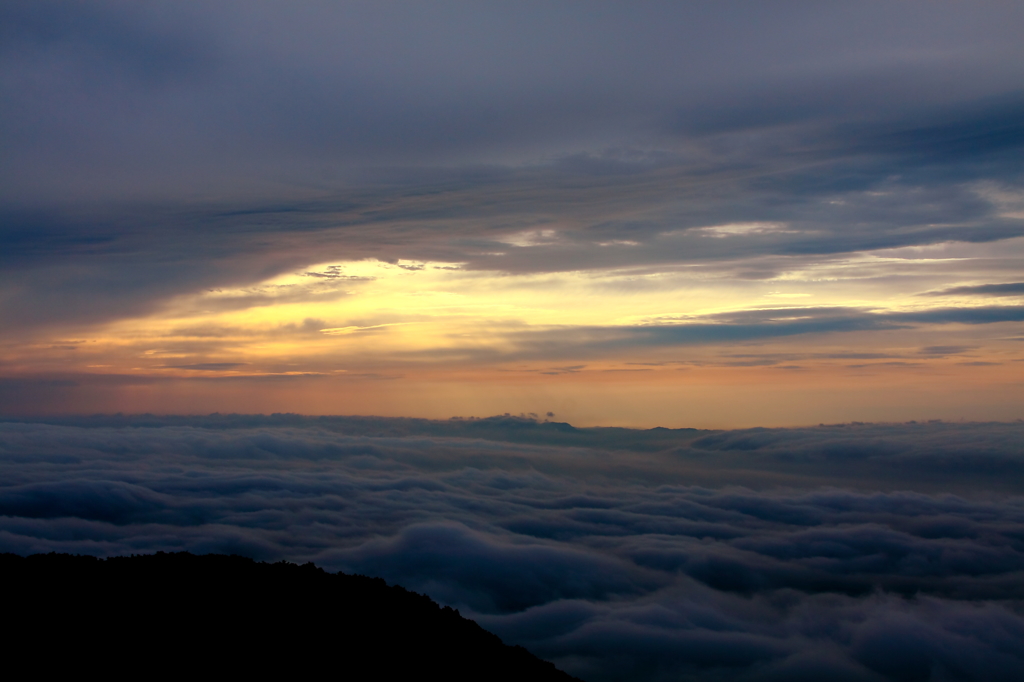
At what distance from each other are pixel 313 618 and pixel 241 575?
914cm

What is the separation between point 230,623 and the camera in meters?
39.1

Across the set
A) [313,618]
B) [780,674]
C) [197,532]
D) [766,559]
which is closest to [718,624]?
[780,674]

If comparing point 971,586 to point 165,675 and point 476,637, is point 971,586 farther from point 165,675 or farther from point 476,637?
point 165,675

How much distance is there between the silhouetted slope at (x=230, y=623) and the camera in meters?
31.8

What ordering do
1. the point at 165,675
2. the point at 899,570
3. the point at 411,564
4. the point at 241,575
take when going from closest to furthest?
A: 1. the point at 165,675
2. the point at 241,575
3. the point at 411,564
4. the point at 899,570

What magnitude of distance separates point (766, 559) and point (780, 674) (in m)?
91.5

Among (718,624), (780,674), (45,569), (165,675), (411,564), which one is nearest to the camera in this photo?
(165,675)

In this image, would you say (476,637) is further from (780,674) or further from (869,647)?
(869,647)

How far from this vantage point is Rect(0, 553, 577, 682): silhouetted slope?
104ft

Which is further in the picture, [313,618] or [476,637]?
[476,637]

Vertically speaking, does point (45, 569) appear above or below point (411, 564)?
above

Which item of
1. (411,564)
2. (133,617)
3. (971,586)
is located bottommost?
(971,586)

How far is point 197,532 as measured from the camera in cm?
16850

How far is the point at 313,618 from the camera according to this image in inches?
1752
